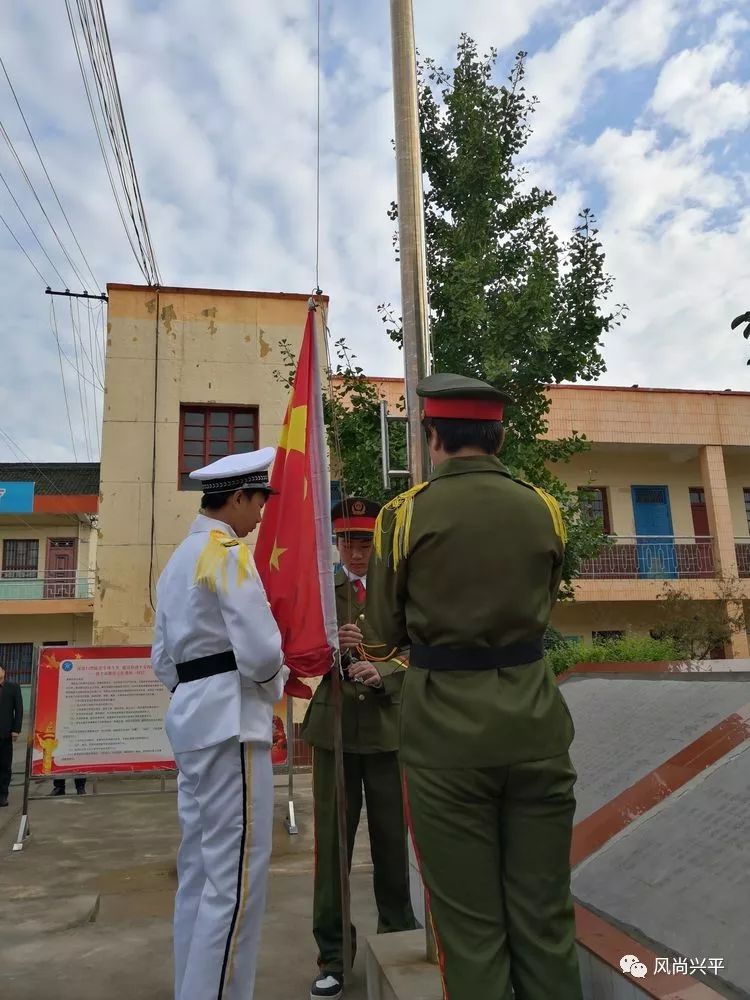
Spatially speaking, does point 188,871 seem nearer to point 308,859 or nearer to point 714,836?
point 714,836

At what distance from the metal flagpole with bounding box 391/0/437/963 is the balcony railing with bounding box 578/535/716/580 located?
13.7 metres

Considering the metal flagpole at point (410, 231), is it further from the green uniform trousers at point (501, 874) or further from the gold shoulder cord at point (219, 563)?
the green uniform trousers at point (501, 874)

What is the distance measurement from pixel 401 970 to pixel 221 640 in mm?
1129

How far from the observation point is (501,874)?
5.81ft

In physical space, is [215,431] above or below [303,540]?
above

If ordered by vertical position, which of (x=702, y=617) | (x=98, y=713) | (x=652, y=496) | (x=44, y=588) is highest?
(x=652, y=496)

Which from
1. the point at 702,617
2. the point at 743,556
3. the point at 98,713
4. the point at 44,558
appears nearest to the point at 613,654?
the point at 98,713

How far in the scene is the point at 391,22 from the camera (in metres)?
3.29

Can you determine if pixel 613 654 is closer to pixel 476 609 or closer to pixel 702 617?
pixel 702 617

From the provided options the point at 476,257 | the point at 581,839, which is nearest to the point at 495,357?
the point at 476,257

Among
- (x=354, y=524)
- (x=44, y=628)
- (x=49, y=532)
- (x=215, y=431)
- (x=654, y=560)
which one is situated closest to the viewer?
(x=354, y=524)

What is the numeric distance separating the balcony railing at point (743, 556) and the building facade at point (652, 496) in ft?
0.09

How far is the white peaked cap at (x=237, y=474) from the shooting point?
99.6 inches

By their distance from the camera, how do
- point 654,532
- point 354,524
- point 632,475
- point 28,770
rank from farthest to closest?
point 632,475 → point 654,532 → point 28,770 → point 354,524
